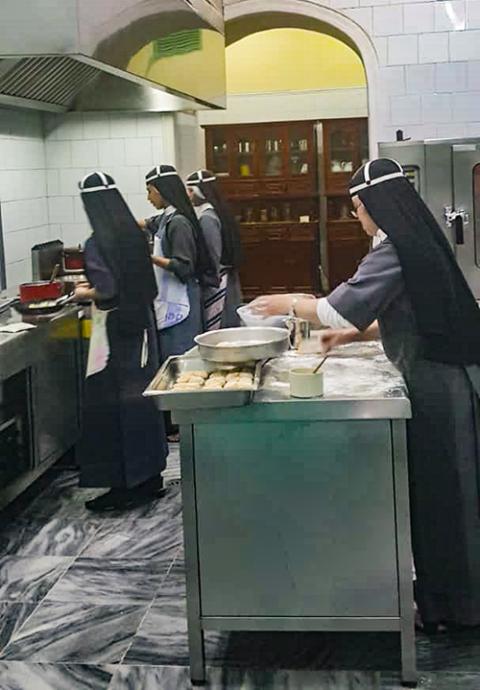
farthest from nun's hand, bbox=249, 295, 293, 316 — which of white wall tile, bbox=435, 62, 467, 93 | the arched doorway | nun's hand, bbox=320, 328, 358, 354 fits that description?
the arched doorway

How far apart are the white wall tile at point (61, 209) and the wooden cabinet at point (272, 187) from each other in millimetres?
4511

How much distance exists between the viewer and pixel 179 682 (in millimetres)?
2916

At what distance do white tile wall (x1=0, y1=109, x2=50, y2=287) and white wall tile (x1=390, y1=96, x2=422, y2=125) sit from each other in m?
2.21

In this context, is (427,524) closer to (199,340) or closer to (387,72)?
(199,340)

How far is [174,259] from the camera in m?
5.47

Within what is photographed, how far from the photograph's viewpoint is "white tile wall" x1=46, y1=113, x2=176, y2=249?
6.11 meters

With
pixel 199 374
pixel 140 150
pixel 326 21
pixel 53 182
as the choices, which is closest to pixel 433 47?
pixel 326 21

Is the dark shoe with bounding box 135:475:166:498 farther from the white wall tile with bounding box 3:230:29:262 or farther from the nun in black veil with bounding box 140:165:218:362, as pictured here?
the white wall tile with bounding box 3:230:29:262

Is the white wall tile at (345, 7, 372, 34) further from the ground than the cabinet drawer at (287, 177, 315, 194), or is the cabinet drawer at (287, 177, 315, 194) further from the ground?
the white wall tile at (345, 7, 372, 34)

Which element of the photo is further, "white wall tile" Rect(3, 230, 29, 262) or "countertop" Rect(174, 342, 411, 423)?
"white wall tile" Rect(3, 230, 29, 262)

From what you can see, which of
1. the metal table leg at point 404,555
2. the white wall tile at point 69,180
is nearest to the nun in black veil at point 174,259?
the white wall tile at point 69,180

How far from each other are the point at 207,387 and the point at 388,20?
13.1ft

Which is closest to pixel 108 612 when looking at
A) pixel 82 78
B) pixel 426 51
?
pixel 82 78

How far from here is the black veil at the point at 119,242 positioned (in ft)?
14.5
